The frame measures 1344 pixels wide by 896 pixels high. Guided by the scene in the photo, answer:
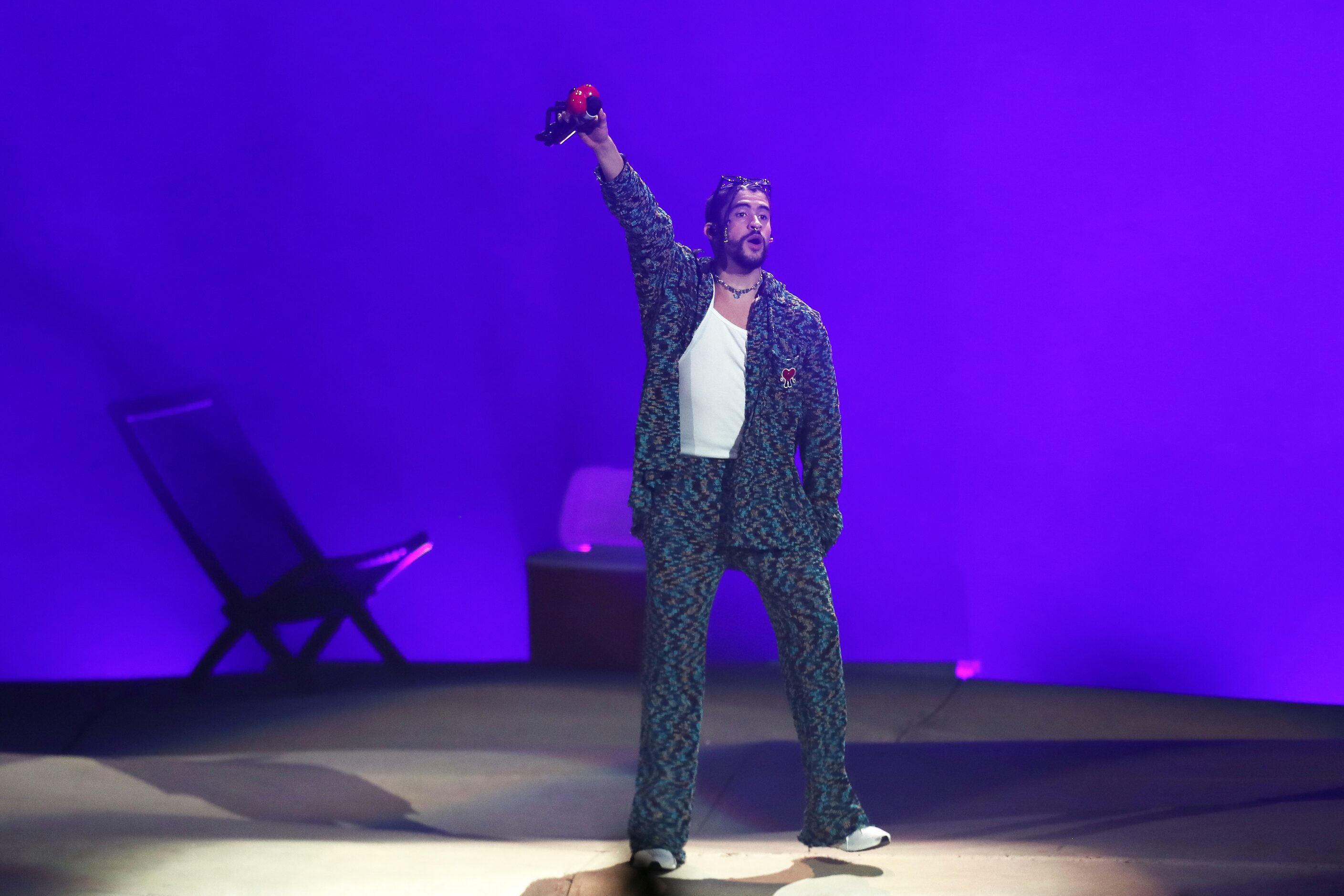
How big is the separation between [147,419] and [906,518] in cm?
→ 270

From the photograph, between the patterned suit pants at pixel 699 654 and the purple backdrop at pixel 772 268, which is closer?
the patterned suit pants at pixel 699 654

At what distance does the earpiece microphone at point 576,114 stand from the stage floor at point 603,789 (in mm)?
1260

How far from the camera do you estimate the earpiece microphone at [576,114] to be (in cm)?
210

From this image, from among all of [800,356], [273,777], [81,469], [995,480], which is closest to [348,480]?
[81,469]

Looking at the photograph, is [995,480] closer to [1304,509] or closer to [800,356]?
[1304,509]

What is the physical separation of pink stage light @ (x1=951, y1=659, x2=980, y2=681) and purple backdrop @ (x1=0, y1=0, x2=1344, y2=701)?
0.23ft

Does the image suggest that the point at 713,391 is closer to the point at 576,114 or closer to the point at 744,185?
the point at 744,185

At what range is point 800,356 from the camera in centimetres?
237

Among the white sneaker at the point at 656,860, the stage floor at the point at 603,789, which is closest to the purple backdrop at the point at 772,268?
the stage floor at the point at 603,789

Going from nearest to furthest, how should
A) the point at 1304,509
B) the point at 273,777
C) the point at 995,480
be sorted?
1. the point at 273,777
2. the point at 1304,509
3. the point at 995,480

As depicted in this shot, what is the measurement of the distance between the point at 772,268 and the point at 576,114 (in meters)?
2.38

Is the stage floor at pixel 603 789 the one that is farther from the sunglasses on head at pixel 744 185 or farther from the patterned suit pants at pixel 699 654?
the sunglasses on head at pixel 744 185

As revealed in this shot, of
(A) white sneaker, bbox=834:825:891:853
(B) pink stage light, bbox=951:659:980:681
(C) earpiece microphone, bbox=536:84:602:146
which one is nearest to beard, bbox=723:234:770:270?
(C) earpiece microphone, bbox=536:84:602:146

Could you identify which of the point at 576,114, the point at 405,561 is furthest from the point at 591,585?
the point at 576,114
